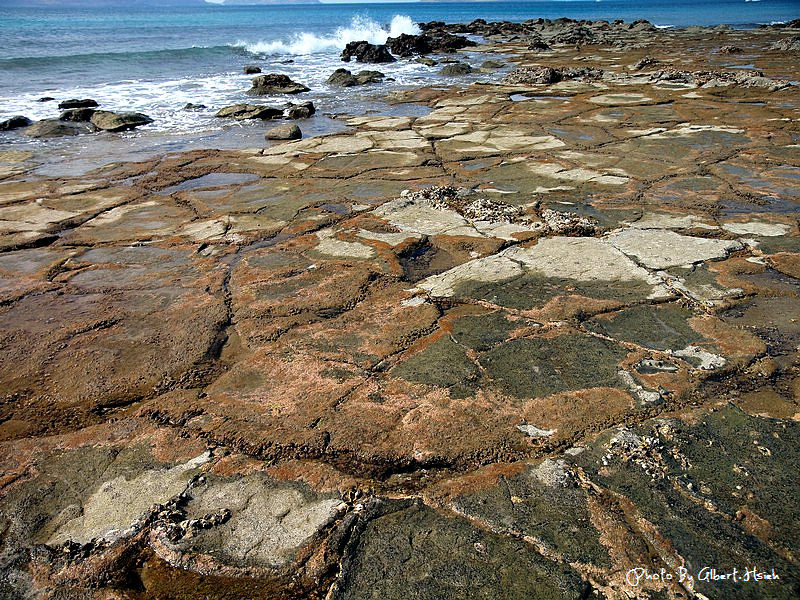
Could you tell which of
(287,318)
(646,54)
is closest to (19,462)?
(287,318)

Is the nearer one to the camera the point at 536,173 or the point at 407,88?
the point at 536,173

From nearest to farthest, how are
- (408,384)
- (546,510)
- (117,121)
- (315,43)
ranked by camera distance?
1. (546,510)
2. (408,384)
3. (117,121)
4. (315,43)

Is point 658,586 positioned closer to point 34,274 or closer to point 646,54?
point 34,274

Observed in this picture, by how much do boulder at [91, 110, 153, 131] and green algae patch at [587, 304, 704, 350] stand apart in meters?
8.20

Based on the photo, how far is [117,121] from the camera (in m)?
8.36

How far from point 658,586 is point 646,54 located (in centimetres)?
1773

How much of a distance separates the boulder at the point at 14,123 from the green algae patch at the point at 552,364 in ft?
31.9

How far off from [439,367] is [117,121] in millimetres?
8147

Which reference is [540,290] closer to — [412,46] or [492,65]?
[492,65]

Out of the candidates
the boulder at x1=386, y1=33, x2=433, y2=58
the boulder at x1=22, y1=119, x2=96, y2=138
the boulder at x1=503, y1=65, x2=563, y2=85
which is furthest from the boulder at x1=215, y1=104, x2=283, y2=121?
the boulder at x1=386, y1=33, x2=433, y2=58

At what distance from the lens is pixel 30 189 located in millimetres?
Result: 5160

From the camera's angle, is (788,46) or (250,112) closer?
(250,112)

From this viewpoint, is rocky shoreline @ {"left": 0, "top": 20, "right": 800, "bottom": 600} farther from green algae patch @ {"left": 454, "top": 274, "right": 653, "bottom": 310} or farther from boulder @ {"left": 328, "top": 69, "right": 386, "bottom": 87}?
boulder @ {"left": 328, "top": 69, "right": 386, "bottom": 87}

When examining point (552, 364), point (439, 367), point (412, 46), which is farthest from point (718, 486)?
point (412, 46)
